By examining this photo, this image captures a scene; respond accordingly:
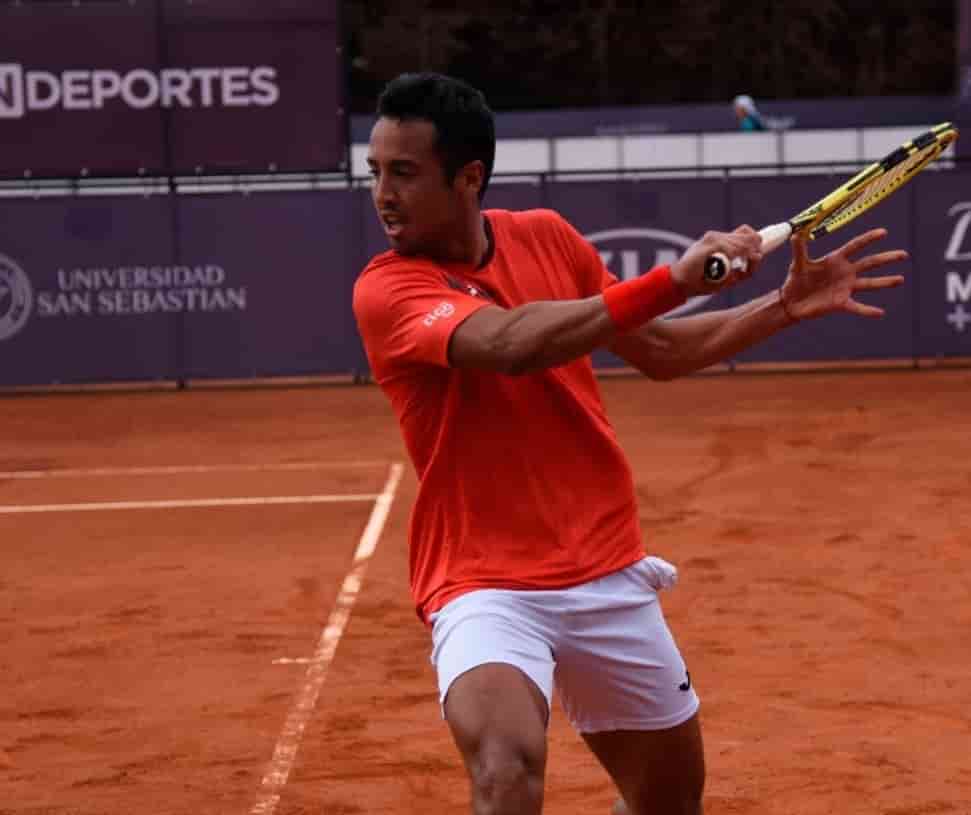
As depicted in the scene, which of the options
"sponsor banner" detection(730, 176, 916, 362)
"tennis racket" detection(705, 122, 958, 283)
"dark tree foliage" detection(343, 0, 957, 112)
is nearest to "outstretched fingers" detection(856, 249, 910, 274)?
"tennis racket" detection(705, 122, 958, 283)

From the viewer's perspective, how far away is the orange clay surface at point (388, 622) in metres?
6.25

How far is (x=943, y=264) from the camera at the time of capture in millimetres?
19109

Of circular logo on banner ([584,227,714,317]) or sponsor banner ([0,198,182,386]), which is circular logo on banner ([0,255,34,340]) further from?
circular logo on banner ([584,227,714,317])

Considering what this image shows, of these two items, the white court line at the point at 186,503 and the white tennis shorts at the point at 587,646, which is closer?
the white tennis shorts at the point at 587,646

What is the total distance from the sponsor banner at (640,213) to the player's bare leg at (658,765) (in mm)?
14821

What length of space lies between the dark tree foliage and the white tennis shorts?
90.4ft

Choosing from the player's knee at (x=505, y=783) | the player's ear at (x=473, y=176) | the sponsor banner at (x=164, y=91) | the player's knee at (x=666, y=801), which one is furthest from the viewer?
the sponsor banner at (x=164, y=91)

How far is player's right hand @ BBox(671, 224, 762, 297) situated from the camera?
12.4 ft

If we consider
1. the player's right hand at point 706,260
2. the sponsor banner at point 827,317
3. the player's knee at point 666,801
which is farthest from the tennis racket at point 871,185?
the sponsor banner at point 827,317

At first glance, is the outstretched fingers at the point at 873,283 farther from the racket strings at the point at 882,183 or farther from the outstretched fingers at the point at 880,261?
the racket strings at the point at 882,183

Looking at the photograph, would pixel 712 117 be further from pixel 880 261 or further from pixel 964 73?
pixel 880 261

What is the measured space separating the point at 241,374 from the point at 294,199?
1.94 meters

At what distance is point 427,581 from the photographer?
4.26m

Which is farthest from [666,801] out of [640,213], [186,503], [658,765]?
[640,213]
